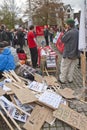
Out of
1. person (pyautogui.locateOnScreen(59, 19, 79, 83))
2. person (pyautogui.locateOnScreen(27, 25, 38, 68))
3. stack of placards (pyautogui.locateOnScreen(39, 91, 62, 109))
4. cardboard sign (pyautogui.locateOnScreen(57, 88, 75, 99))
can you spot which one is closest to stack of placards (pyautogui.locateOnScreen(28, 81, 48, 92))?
cardboard sign (pyautogui.locateOnScreen(57, 88, 75, 99))

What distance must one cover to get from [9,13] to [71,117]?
148 feet

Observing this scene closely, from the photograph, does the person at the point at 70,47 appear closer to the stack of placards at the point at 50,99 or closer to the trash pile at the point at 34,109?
the trash pile at the point at 34,109

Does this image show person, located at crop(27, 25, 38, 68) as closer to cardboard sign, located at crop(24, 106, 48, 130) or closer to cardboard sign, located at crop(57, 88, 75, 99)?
cardboard sign, located at crop(57, 88, 75, 99)

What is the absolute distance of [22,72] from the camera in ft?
27.8

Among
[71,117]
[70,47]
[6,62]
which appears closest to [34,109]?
[71,117]

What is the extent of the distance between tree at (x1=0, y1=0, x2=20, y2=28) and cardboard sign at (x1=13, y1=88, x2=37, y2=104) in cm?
3989

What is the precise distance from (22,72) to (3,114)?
3058mm

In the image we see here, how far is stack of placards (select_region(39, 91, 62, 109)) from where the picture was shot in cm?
563

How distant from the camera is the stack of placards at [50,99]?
5.63m

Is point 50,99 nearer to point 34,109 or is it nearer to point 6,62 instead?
point 34,109

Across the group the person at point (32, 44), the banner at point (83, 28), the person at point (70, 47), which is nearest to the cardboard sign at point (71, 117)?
the banner at point (83, 28)

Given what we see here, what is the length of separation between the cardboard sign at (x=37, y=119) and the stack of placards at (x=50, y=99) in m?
0.16

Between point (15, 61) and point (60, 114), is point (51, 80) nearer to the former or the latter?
point (15, 61)

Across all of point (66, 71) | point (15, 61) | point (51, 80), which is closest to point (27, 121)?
point (51, 80)
